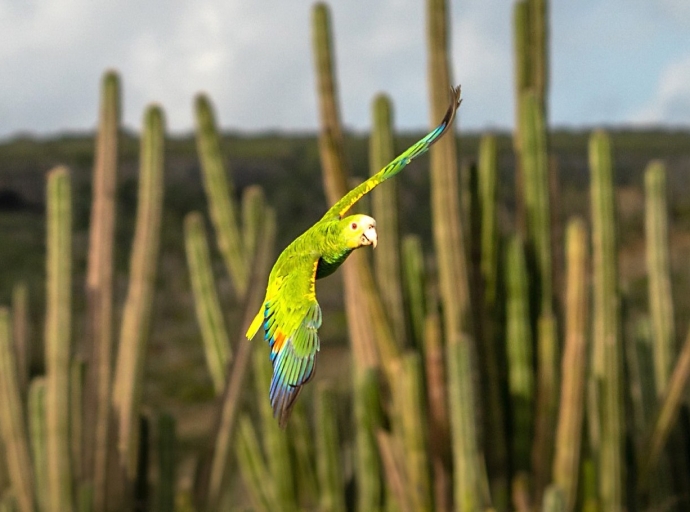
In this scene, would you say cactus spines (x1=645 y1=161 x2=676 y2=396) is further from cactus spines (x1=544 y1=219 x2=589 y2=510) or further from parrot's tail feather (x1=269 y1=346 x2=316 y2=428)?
parrot's tail feather (x1=269 y1=346 x2=316 y2=428)

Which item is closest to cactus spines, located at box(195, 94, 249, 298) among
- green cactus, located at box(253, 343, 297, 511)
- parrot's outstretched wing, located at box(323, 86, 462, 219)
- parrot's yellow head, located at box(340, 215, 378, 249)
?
green cactus, located at box(253, 343, 297, 511)

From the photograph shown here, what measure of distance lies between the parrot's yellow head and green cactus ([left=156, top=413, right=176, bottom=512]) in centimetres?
603

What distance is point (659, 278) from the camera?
867 cm

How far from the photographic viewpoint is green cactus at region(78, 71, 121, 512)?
275 inches

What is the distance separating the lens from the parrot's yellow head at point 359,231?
69.2 inches

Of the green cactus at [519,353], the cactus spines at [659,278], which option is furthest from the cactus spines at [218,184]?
the cactus spines at [659,278]

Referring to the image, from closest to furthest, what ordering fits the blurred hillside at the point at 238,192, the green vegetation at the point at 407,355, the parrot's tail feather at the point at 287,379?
the parrot's tail feather at the point at 287,379 → the green vegetation at the point at 407,355 → the blurred hillside at the point at 238,192

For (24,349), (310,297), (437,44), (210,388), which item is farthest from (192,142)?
(310,297)

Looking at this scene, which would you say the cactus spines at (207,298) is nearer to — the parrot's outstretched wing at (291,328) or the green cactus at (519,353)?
the green cactus at (519,353)

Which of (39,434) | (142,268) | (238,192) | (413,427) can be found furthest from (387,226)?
(238,192)

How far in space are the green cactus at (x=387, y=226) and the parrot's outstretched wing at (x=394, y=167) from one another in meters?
4.41

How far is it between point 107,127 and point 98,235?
0.65m

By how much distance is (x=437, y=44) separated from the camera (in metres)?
6.04

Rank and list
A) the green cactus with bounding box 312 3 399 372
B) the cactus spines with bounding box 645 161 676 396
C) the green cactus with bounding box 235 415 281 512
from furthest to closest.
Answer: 1. the cactus spines with bounding box 645 161 676 396
2. the green cactus with bounding box 235 415 281 512
3. the green cactus with bounding box 312 3 399 372
